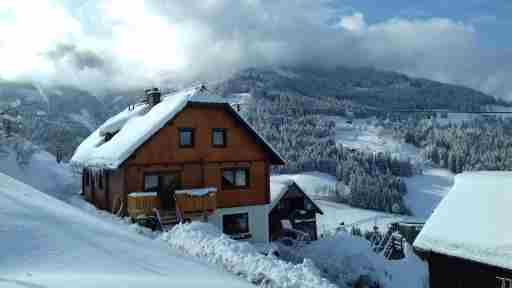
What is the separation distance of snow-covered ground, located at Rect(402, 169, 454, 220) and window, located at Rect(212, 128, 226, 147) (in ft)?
255

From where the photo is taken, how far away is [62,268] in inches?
319

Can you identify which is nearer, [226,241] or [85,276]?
[85,276]

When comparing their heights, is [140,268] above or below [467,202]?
below

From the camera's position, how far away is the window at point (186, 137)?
75.7ft

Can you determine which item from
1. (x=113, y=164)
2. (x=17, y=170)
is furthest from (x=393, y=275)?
(x=17, y=170)

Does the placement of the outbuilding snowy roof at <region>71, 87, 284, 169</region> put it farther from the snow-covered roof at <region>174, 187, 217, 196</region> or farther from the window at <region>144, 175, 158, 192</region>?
the snow-covered roof at <region>174, 187, 217, 196</region>

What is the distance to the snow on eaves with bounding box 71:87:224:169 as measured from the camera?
21.1 meters

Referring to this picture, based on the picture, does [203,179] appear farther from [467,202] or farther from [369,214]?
[369,214]

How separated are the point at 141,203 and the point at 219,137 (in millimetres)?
5922

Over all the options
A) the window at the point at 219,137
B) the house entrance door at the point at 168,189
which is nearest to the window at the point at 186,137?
the window at the point at 219,137

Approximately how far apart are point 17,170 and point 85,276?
4024 cm

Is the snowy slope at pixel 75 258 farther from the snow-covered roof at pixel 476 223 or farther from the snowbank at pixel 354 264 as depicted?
the snowbank at pixel 354 264

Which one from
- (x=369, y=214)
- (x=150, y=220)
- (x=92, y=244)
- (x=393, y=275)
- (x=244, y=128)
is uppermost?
(x=244, y=128)

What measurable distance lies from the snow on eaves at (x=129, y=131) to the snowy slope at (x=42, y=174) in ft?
35.2
